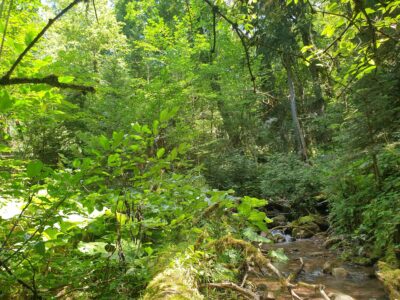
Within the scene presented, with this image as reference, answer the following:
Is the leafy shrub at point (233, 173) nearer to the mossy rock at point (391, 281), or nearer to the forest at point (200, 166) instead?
the forest at point (200, 166)

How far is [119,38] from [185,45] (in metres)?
3.92

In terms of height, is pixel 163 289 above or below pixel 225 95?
below

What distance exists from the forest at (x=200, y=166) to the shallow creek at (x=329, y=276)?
45 mm

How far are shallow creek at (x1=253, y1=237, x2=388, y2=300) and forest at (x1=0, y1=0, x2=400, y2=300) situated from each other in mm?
45

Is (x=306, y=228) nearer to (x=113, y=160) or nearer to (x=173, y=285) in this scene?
(x=173, y=285)

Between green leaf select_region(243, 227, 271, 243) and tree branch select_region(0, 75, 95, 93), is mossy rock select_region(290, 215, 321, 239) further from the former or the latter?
tree branch select_region(0, 75, 95, 93)

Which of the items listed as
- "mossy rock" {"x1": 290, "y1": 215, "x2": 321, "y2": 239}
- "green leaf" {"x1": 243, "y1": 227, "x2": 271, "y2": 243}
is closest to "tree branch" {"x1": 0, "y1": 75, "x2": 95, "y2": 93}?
"green leaf" {"x1": 243, "y1": 227, "x2": 271, "y2": 243}

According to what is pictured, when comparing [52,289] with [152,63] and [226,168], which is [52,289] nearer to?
[226,168]

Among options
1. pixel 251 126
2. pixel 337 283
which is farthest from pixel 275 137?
pixel 337 283

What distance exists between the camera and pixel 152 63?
63.9 feet

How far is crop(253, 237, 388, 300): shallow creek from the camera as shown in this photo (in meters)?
4.96

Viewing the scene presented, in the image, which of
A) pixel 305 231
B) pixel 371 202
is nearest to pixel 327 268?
pixel 371 202

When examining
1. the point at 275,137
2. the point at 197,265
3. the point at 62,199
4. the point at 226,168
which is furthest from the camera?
the point at 275,137

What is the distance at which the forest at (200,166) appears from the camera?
6.00 feet
